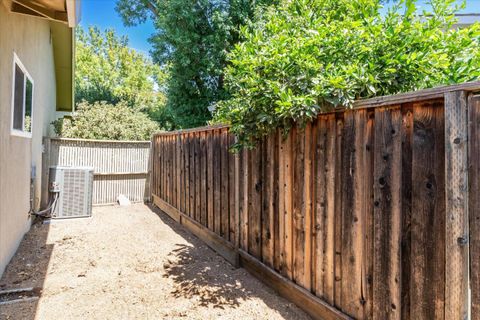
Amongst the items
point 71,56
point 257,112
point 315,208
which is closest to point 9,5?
point 257,112

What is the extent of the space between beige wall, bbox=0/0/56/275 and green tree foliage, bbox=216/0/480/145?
2.73m

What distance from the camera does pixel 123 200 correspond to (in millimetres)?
8180

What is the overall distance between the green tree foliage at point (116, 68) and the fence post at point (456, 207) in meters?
18.6

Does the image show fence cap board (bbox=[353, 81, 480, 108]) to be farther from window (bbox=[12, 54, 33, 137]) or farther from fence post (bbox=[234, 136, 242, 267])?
window (bbox=[12, 54, 33, 137])

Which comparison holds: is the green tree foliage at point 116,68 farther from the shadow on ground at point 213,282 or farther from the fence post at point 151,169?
the shadow on ground at point 213,282

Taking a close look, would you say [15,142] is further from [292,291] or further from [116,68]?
[116,68]

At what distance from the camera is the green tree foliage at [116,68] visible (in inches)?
771

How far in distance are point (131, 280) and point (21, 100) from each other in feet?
10.7

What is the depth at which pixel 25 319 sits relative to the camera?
2.69 meters

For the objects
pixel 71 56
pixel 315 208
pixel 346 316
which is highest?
pixel 71 56

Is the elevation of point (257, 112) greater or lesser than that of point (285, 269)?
greater

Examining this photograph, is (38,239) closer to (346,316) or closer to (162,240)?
(162,240)

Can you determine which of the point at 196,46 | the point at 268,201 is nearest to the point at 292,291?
the point at 268,201

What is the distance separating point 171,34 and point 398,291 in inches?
366
